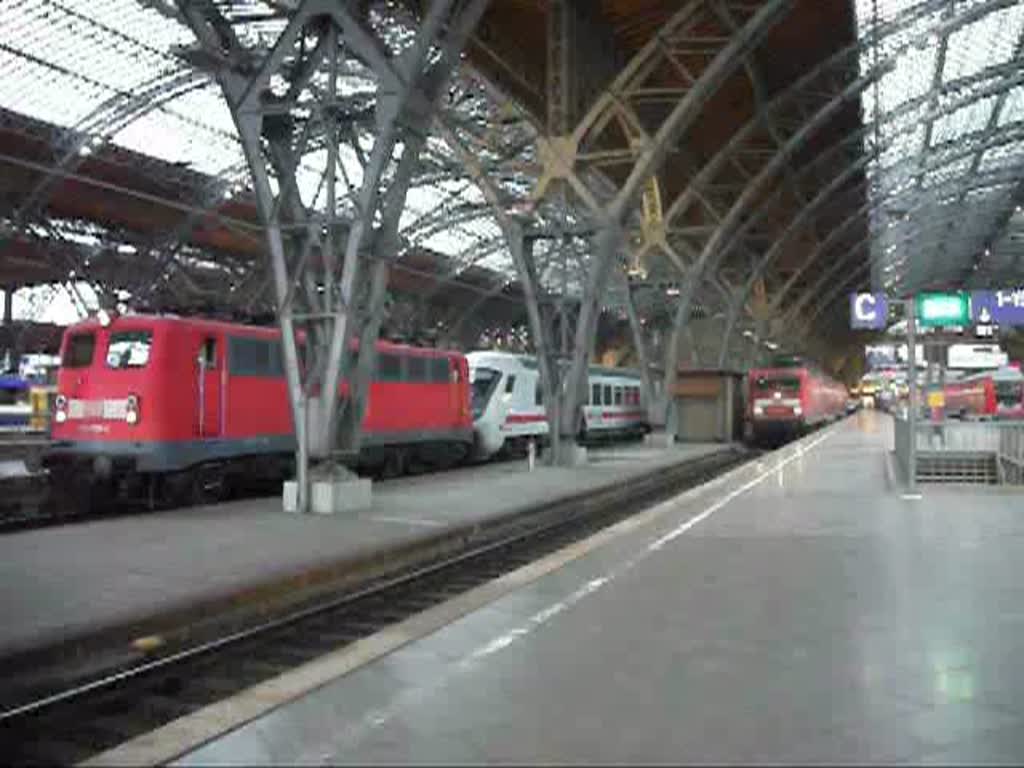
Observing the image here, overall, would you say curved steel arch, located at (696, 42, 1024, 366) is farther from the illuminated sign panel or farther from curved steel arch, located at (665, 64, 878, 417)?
the illuminated sign panel

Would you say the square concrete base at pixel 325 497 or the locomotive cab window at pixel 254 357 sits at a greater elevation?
the locomotive cab window at pixel 254 357

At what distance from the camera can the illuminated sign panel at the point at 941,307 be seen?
22094 millimetres

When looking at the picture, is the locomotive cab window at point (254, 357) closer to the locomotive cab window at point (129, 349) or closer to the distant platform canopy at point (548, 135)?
the distant platform canopy at point (548, 135)

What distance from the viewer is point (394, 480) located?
2295 centimetres

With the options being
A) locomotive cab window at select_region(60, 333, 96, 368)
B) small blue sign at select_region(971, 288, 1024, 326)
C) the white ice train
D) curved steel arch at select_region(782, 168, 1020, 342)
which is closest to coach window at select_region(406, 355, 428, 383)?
the white ice train

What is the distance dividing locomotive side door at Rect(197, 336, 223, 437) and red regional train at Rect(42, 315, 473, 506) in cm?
2

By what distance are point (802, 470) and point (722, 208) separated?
25.3 meters

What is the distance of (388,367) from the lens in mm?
23328

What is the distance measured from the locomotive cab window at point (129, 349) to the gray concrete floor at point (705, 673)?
8.31 metres

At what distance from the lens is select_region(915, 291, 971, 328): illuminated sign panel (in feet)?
72.5

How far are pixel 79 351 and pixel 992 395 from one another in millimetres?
41025

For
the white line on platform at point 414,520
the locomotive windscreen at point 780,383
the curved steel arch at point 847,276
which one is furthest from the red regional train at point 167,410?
the curved steel arch at point 847,276

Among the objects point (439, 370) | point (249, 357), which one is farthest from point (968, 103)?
point (249, 357)

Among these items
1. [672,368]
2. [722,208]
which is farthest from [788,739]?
[722,208]
